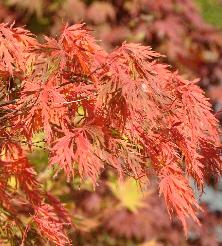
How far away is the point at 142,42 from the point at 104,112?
265cm

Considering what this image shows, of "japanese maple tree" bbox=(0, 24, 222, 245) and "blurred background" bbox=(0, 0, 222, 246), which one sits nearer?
"japanese maple tree" bbox=(0, 24, 222, 245)

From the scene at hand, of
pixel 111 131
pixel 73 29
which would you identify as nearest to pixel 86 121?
pixel 111 131

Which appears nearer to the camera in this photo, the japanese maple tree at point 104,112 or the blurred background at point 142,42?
the japanese maple tree at point 104,112

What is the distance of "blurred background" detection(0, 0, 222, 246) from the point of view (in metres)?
3.87

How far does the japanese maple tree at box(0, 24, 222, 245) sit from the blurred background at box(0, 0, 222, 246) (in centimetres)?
162

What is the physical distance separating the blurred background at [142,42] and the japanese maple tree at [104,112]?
162cm

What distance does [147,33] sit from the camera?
4.29m

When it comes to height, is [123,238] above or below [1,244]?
below

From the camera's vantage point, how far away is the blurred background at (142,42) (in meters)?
3.87

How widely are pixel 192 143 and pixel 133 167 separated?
0.21 m

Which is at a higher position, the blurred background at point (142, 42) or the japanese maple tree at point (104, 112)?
the japanese maple tree at point (104, 112)

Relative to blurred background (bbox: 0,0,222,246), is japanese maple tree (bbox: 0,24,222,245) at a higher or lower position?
higher

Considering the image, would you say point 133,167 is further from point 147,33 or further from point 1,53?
point 147,33

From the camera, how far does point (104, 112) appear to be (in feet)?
5.80
